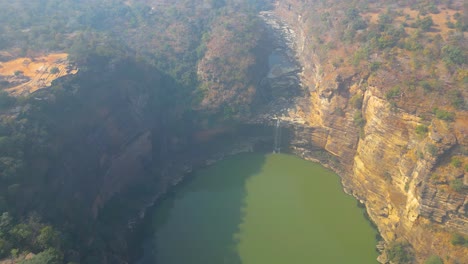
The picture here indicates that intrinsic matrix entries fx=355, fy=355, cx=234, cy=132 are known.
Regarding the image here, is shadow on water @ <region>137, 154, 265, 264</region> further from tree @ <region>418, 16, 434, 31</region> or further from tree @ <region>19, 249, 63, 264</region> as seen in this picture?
tree @ <region>418, 16, 434, 31</region>

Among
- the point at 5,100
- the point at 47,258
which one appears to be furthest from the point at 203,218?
the point at 5,100

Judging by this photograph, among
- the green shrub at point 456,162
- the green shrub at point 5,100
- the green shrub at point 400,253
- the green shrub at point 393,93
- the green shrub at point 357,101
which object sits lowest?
the green shrub at point 400,253

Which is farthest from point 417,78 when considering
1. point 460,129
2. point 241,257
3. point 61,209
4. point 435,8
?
point 61,209

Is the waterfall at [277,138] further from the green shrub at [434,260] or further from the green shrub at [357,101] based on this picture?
the green shrub at [434,260]

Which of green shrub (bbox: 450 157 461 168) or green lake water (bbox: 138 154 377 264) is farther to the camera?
green lake water (bbox: 138 154 377 264)

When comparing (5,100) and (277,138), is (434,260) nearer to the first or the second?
(277,138)

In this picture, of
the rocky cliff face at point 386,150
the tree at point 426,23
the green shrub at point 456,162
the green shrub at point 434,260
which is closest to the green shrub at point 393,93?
the rocky cliff face at point 386,150

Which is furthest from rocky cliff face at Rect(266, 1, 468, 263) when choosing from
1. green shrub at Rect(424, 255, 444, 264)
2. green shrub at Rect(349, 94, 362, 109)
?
green shrub at Rect(424, 255, 444, 264)

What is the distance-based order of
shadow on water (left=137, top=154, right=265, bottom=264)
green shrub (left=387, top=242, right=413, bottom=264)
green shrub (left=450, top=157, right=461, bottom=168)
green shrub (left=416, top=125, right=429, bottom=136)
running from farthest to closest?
1. shadow on water (left=137, top=154, right=265, bottom=264)
2. green shrub (left=416, top=125, right=429, bottom=136)
3. green shrub (left=387, top=242, right=413, bottom=264)
4. green shrub (left=450, top=157, right=461, bottom=168)
